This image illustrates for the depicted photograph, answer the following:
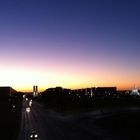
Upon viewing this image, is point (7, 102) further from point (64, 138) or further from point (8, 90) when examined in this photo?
point (64, 138)

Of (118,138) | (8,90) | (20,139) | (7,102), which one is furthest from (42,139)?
(7,102)

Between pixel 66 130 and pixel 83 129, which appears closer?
pixel 66 130

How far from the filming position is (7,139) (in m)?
43.0

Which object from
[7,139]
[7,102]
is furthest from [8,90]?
[7,139]

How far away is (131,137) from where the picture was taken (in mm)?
44219

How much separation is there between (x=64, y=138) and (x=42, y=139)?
10.0 ft

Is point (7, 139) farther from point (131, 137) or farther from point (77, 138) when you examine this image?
point (131, 137)

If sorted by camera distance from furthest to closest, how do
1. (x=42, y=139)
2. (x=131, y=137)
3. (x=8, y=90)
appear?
(x=8, y=90)
(x=131, y=137)
(x=42, y=139)

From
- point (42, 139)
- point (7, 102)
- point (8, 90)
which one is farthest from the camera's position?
point (7, 102)

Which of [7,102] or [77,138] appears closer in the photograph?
[77,138]

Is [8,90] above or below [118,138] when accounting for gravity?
above

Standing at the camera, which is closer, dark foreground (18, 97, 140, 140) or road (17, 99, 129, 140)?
road (17, 99, 129, 140)

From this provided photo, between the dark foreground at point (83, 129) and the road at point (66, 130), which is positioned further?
the dark foreground at point (83, 129)

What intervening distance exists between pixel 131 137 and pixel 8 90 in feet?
273
